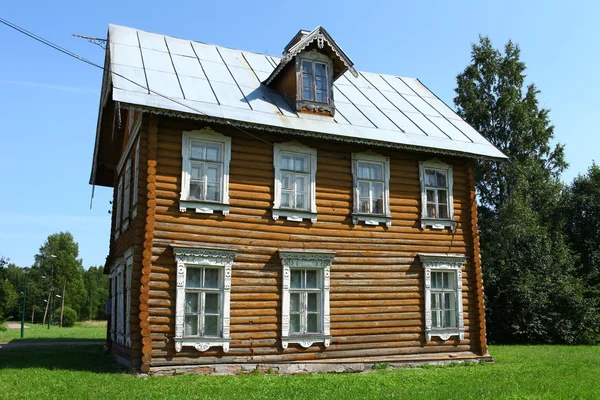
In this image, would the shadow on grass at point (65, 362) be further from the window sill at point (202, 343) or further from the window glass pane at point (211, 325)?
the window glass pane at point (211, 325)

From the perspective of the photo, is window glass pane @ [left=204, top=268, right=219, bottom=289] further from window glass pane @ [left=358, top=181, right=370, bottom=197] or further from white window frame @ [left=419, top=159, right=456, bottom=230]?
white window frame @ [left=419, top=159, right=456, bottom=230]

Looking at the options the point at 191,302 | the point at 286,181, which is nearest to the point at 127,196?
the point at 191,302

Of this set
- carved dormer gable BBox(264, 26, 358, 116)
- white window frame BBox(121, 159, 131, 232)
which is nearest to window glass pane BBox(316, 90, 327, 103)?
carved dormer gable BBox(264, 26, 358, 116)

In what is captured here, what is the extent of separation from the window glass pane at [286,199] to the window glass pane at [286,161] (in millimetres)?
685

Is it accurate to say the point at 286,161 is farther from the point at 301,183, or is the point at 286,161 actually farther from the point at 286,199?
the point at 286,199

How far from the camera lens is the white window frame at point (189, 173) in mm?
13062

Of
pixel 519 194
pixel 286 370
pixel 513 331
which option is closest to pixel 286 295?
pixel 286 370

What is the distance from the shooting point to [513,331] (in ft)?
82.3

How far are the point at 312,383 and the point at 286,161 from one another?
18.1ft

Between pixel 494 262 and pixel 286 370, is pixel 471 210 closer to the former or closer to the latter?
pixel 286 370

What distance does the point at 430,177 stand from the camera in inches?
638

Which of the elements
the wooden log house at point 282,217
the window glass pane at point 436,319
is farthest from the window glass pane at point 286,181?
the window glass pane at point 436,319

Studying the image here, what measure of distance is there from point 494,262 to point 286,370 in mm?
17187

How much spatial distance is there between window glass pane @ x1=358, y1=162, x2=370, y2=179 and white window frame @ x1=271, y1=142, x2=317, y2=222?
1.36 meters
